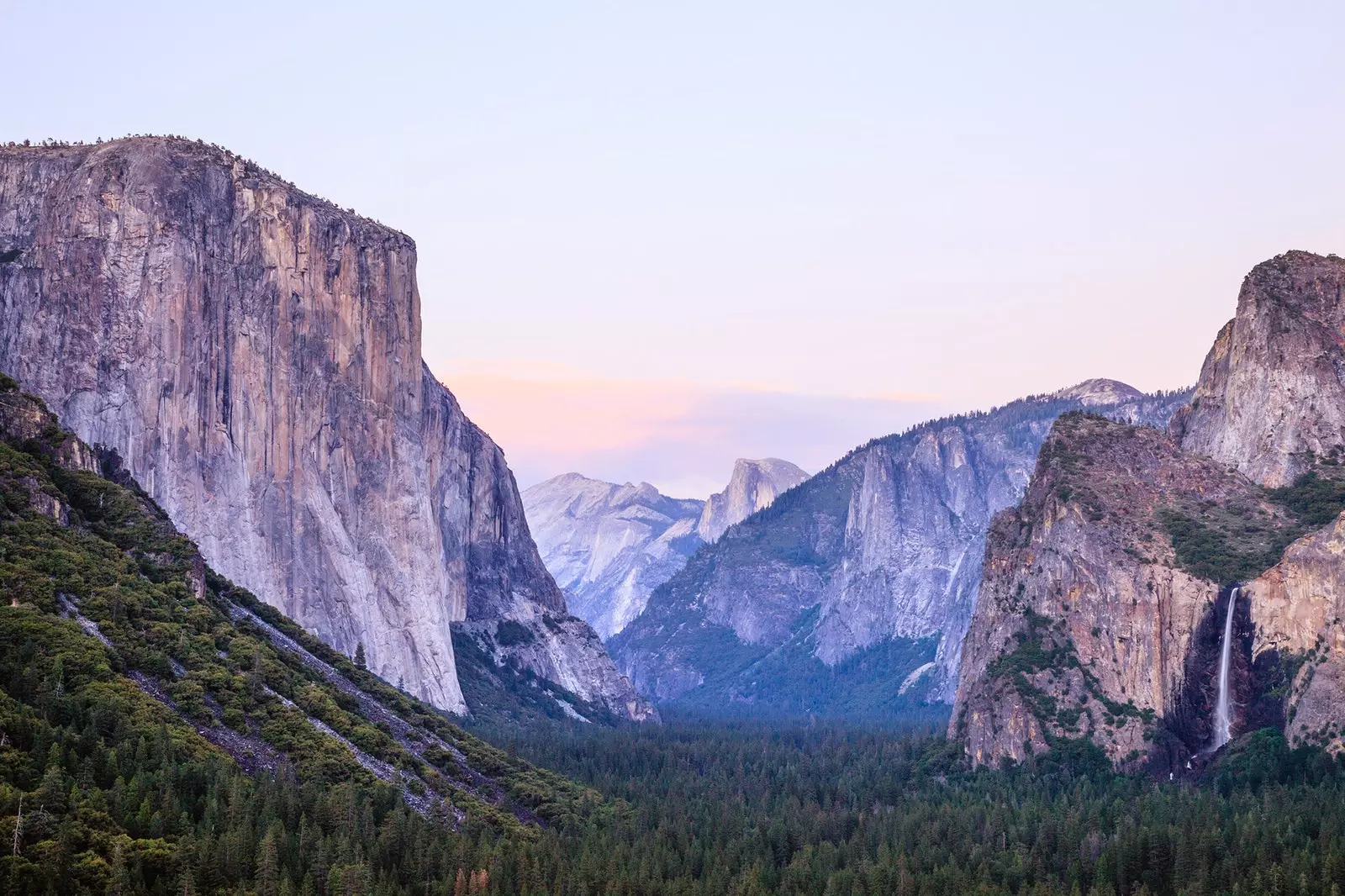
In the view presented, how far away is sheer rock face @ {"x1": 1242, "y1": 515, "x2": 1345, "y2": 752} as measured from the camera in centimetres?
17462

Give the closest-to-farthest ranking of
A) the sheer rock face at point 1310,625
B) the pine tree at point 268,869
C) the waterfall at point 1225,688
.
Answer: the pine tree at point 268,869 < the sheer rock face at point 1310,625 < the waterfall at point 1225,688

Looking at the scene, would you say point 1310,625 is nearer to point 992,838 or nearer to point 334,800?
point 992,838

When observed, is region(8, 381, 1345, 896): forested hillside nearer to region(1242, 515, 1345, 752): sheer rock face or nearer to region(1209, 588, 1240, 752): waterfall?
region(1242, 515, 1345, 752): sheer rock face

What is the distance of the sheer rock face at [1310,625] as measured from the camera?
17462 centimetres

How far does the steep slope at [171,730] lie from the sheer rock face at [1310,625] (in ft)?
247

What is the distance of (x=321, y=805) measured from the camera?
12312 centimetres

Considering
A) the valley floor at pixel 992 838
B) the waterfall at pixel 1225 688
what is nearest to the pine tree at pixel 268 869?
the valley floor at pixel 992 838

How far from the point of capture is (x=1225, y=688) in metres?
191

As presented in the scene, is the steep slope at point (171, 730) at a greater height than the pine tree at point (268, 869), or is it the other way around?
the steep slope at point (171, 730)

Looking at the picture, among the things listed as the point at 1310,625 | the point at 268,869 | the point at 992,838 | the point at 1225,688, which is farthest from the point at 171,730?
the point at 1310,625

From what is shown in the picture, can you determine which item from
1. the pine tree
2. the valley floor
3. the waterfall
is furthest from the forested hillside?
the waterfall

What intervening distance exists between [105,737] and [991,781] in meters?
112

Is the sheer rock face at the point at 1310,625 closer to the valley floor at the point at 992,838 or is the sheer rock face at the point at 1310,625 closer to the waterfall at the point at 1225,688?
the waterfall at the point at 1225,688

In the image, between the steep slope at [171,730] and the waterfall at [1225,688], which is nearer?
the steep slope at [171,730]
